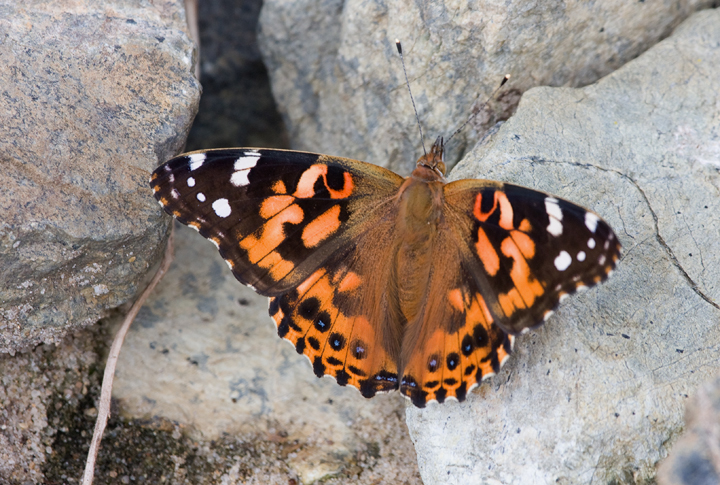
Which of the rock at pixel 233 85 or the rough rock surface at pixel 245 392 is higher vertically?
the rock at pixel 233 85

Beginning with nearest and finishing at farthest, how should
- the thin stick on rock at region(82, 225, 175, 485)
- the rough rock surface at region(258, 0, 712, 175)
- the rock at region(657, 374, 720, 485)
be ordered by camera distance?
the rock at region(657, 374, 720, 485), the thin stick on rock at region(82, 225, 175, 485), the rough rock surface at region(258, 0, 712, 175)

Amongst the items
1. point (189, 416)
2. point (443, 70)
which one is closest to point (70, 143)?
point (189, 416)

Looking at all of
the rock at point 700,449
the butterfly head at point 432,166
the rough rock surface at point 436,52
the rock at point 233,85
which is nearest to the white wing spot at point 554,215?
the butterfly head at point 432,166

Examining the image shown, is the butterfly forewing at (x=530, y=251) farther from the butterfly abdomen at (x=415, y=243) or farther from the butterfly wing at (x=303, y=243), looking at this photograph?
the butterfly wing at (x=303, y=243)

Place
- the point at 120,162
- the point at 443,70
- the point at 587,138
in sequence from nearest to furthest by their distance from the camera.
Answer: the point at 120,162 < the point at 587,138 < the point at 443,70

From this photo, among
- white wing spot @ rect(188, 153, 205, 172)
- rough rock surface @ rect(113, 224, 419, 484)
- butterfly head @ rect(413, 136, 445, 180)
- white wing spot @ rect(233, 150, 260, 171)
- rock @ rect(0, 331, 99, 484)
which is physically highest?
white wing spot @ rect(188, 153, 205, 172)

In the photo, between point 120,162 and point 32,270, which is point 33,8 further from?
point 32,270

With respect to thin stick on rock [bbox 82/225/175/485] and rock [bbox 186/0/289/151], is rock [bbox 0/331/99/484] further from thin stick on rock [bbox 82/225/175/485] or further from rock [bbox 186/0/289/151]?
rock [bbox 186/0/289/151]

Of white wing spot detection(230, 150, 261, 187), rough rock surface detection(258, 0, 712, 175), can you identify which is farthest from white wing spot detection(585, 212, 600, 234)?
white wing spot detection(230, 150, 261, 187)
